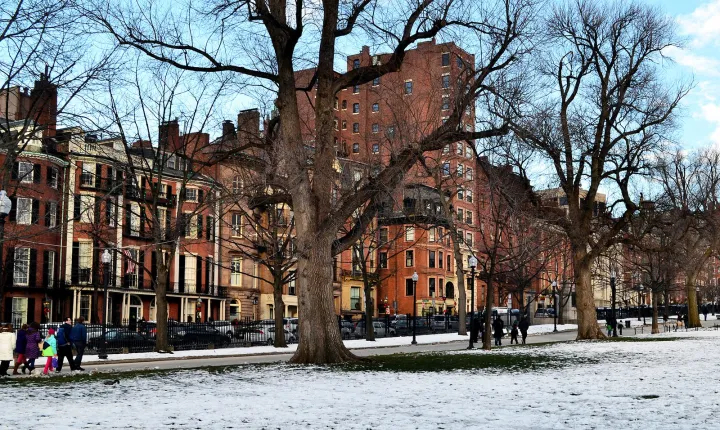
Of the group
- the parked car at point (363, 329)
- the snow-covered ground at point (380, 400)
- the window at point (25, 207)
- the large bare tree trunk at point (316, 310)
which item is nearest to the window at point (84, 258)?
the window at point (25, 207)

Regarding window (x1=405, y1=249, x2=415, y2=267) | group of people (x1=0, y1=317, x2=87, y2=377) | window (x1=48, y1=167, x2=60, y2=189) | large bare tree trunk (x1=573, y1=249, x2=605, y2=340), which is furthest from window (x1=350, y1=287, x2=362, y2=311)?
group of people (x1=0, y1=317, x2=87, y2=377)

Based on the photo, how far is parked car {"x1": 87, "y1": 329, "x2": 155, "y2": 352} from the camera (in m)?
38.2

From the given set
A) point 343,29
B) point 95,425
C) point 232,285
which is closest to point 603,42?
point 343,29

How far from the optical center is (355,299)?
91.2 m

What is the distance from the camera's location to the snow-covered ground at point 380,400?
37.3 ft

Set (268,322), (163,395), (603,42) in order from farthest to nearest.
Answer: (268,322)
(603,42)
(163,395)

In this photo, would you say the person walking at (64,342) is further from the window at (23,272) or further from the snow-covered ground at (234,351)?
the window at (23,272)

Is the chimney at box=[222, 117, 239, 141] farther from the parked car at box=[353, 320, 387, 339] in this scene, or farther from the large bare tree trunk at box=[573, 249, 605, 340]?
the parked car at box=[353, 320, 387, 339]

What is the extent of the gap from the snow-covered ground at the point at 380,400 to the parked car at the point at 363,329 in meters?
34.0

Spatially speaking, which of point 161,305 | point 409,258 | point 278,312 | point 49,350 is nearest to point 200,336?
point 278,312

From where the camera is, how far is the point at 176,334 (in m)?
41.4

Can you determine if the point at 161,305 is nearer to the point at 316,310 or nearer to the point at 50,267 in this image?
the point at 316,310

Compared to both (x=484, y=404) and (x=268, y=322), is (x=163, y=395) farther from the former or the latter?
(x=268, y=322)

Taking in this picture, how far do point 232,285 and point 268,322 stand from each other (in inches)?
1052
